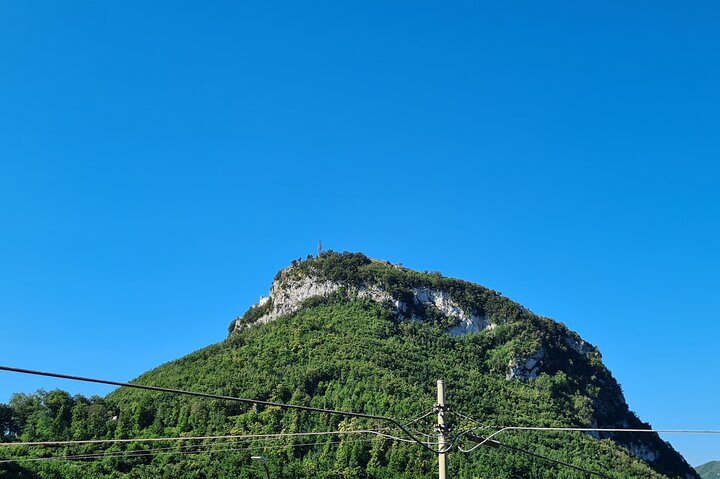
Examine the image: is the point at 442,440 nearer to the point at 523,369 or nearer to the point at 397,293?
the point at 523,369

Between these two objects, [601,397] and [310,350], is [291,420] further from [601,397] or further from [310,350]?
[601,397]

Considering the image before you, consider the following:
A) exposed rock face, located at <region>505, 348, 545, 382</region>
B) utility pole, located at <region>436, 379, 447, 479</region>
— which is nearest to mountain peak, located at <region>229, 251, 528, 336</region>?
exposed rock face, located at <region>505, 348, 545, 382</region>

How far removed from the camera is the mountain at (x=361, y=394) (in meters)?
65.5

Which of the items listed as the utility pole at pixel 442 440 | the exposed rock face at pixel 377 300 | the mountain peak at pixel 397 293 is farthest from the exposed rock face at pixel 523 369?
the utility pole at pixel 442 440

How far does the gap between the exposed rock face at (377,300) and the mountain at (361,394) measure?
0.25 meters

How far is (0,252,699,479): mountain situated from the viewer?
6550cm

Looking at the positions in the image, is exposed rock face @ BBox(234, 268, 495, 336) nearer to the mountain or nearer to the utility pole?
the mountain

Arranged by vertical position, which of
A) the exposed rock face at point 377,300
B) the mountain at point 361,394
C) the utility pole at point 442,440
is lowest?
the utility pole at point 442,440

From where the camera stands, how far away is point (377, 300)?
120m

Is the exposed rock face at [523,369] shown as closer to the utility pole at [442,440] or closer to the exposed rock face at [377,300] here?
the exposed rock face at [377,300]

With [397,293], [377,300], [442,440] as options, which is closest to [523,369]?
[397,293]

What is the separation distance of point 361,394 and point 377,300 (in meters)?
37.6

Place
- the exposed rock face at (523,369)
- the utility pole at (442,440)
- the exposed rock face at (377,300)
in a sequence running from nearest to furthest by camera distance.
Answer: the utility pole at (442,440) → the exposed rock face at (523,369) → the exposed rock face at (377,300)

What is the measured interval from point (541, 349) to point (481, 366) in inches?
428
